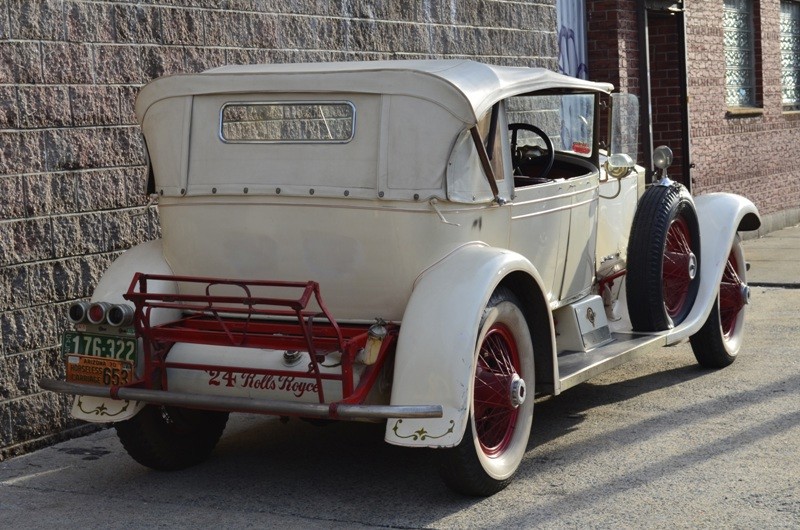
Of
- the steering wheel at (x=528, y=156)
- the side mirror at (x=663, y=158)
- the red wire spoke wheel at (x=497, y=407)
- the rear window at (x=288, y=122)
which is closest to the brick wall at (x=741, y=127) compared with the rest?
the side mirror at (x=663, y=158)

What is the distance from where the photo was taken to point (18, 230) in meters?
6.13

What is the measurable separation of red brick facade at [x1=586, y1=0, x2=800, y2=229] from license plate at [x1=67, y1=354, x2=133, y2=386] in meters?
8.46

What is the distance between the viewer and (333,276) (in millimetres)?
5227

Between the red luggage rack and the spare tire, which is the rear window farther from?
the spare tire

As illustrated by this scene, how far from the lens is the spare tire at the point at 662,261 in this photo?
6.60 m

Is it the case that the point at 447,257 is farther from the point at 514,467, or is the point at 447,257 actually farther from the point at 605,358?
the point at 605,358

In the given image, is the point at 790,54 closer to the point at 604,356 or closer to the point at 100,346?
the point at 604,356

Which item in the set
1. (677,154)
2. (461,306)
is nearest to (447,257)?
(461,306)

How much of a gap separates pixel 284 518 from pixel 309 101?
1.79 m

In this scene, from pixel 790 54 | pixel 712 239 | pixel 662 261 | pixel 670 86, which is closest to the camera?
pixel 662 261

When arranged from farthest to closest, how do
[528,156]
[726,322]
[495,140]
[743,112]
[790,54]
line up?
1. [790,54]
2. [743,112]
3. [726,322]
4. [528,156]
5. [495,140]

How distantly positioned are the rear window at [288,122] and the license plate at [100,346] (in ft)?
3.35

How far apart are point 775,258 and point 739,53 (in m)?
3.94

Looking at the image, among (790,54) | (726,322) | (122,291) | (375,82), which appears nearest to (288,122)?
(375,82)
